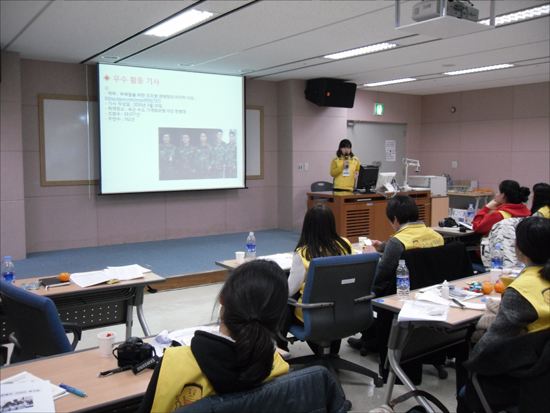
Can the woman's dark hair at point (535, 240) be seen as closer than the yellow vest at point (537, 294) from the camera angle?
No

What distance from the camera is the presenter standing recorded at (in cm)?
798

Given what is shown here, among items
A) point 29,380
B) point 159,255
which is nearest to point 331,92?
point 159,255

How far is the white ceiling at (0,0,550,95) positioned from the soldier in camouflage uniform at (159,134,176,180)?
3.84 feet

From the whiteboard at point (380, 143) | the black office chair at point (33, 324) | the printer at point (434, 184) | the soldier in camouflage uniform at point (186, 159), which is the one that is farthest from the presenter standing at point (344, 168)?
the black office chair at point (33, 324)

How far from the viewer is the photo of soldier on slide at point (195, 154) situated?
781cm

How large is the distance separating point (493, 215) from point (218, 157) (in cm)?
478

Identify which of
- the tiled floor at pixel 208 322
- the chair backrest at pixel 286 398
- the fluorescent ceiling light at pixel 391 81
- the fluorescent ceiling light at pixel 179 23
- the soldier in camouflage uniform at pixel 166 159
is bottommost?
the tiled floor at pixel 208 322

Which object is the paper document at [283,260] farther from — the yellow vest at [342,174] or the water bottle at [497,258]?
the yellow vest at [342,174]

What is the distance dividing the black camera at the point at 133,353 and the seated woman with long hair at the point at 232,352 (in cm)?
60

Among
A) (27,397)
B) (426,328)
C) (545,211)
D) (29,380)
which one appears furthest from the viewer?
(545,211)

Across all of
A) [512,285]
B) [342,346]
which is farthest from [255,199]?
[512,285]

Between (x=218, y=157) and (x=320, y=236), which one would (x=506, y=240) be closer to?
(x=320, y=236)

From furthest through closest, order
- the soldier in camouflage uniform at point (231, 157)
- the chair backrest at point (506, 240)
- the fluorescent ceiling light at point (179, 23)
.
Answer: the soldier in camouflage uniform at point (231, 157), the fluorescent ceiling light at point (179, 23), the chair backrest at point (506, 240)

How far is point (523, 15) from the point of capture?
491cm
